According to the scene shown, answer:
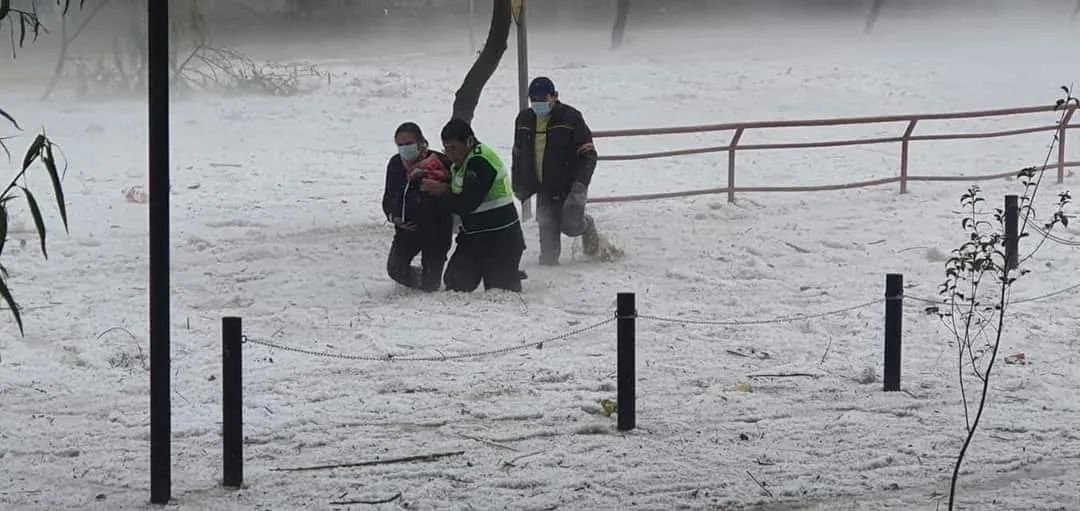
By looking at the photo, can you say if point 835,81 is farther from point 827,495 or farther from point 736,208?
point 827,495

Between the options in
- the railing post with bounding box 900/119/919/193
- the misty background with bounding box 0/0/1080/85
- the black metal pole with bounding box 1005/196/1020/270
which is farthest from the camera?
the misty background with bounding box 0/0/1080/85

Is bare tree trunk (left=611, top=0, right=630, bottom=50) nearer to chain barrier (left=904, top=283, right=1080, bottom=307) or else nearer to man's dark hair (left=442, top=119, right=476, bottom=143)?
chain barrier (left=904, top=283, right=1080, bottom=307)

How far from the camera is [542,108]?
11.5 m

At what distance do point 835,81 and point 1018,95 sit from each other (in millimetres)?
3416

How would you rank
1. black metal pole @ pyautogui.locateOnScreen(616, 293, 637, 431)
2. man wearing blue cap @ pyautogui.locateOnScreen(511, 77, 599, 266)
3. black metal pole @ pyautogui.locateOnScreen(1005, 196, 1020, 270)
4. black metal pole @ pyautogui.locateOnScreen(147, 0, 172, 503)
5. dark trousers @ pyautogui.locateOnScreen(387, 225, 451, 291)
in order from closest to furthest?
black metal pole @ pyautogui.locateOnScreen(147, 0, 172, 503) < black metal pole @ pyautogui.locateOnScreen(616, 293, 637, 431) < dark trousers @ pyautogui.locateOnScreen(387, 225, 451, 291) < black metal pole @ pyautogui.locateOnScreen(1005, 196, 1020, 270) < man wearing blue cap @ pyautogui.locateOnScreen(511, 77, 599, 266)

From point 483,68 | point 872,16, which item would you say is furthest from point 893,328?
point 872,16

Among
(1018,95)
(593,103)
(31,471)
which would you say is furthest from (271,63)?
(31,471)

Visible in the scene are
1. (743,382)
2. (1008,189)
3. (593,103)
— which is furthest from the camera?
(593,103)

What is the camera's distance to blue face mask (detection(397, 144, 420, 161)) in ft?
34.6

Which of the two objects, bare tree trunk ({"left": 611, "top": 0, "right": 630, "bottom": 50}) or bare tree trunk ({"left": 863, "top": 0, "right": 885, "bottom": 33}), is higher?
bare tree trunk ({"left": 863, "top": 0, "right": 885, "bottom": 33})

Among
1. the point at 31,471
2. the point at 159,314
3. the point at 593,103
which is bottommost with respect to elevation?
the point at 31,471

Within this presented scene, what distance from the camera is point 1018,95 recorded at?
96.7ft

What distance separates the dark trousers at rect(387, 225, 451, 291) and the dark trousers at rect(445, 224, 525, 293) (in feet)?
0.33

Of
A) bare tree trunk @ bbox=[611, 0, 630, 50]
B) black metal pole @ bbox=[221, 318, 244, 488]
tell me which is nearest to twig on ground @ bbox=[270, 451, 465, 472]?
black metal pole @ bbox=[221, 318, 244, 488]
